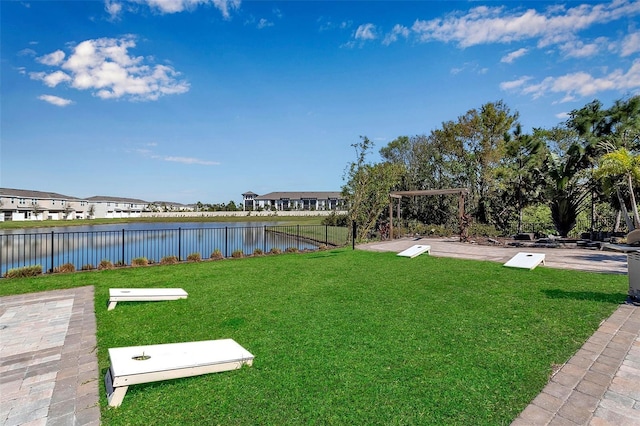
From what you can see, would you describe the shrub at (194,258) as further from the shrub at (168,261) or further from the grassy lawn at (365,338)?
the grassy lawn at (365,338)

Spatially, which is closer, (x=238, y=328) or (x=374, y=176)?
(x=238, y=328)

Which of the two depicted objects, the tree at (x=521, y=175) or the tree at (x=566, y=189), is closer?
the tree at (x=566, y=189)

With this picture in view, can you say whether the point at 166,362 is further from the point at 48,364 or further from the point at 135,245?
the point at 135,245

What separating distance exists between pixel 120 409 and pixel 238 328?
1752mm

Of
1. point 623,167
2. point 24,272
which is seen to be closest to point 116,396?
point 24,272

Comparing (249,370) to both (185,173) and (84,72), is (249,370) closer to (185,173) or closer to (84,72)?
(84,72)

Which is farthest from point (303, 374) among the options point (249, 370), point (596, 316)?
point (596, 316)

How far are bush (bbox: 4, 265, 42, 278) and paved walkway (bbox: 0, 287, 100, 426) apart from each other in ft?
10.7

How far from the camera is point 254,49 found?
13516 mm

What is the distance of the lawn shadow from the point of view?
192 inches

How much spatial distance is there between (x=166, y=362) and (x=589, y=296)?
632 centimetres

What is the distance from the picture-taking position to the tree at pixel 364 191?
16547 mm

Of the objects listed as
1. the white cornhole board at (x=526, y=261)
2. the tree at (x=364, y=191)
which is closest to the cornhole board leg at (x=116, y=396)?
the white cornhole board at (x=526, y=261)

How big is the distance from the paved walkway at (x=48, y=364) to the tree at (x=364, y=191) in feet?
42.1
